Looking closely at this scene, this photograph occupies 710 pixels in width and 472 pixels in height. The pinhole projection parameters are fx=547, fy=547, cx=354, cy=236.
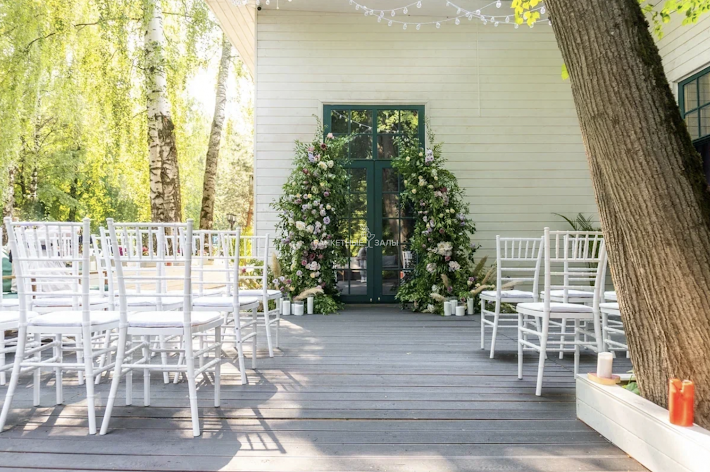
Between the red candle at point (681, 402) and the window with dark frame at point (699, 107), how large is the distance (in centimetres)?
461

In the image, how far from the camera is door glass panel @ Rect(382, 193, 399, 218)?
24.1 ft

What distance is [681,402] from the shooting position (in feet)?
6.35

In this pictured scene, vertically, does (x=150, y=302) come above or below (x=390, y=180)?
below

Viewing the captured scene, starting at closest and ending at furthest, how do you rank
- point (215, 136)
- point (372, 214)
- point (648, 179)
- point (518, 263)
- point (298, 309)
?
point (648, 179)
point (298, 309)
point (372, 214)
point (518, 263)
point (215, 136)

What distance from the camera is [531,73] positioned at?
7.48 m

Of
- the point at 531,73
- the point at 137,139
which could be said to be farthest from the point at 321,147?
the point at 137,139

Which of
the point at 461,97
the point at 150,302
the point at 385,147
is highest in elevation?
the point at 461,97

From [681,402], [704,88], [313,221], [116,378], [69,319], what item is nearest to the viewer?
[681,402]

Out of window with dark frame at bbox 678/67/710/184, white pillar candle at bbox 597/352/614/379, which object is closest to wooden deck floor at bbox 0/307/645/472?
white pillar candle at bbox 597/352/614/379

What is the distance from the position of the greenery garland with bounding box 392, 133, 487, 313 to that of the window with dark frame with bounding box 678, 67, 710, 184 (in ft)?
8.47

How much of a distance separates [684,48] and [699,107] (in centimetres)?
72

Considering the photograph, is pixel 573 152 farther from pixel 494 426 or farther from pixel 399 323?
pixel 494 426

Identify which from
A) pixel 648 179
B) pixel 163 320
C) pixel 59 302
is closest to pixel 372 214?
pixel 59 302

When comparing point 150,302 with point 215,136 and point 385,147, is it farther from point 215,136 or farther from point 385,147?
point 215,136
